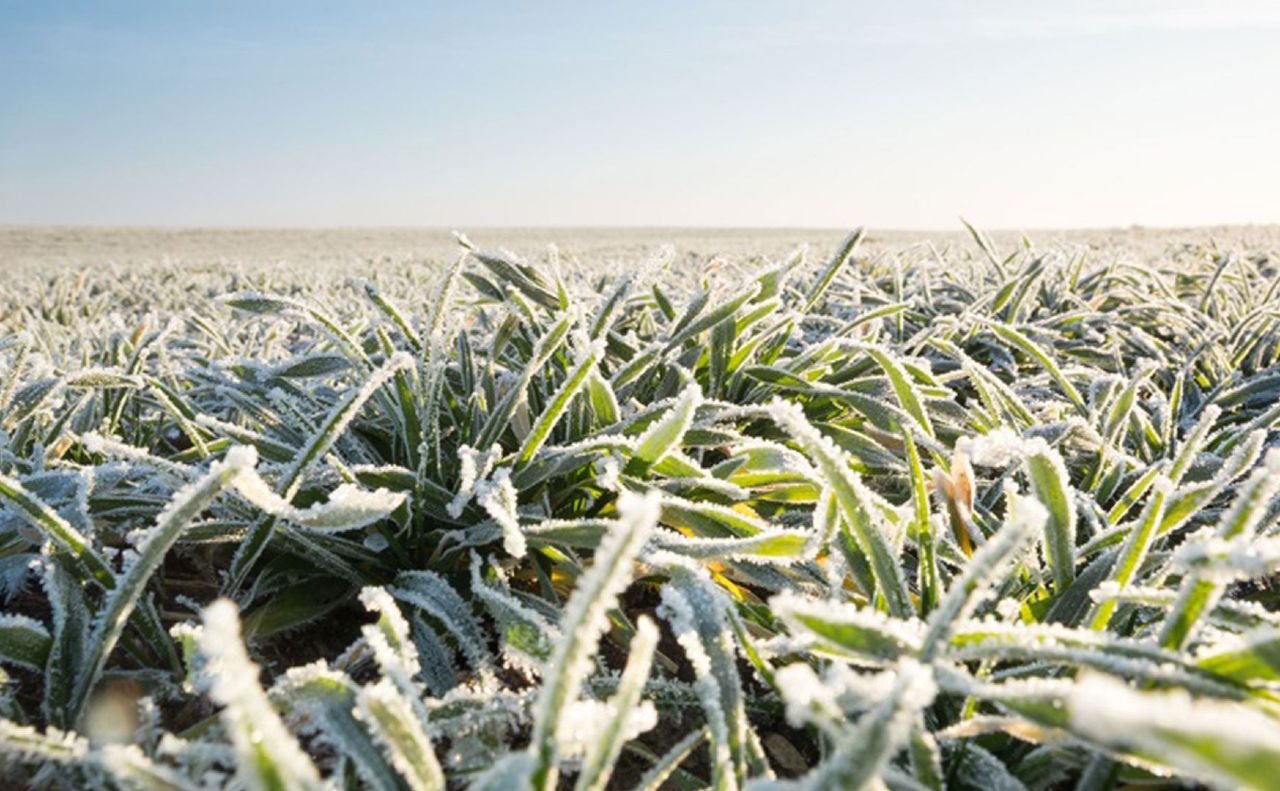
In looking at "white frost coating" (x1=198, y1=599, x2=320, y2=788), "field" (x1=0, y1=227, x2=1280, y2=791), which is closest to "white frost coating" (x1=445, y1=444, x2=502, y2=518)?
"field" (x1=0, y1=227, x2=1280, y2=791)

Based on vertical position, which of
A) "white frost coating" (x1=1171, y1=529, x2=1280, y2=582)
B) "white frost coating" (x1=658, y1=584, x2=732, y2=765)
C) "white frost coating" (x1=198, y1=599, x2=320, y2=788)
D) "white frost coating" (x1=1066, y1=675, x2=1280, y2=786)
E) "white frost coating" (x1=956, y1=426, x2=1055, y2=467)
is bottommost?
"white frost coating" (x1=198, y1=599, x2=320, y2=788)

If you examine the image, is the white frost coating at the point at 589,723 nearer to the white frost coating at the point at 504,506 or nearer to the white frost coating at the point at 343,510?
the white frost coating at the point at 504,506

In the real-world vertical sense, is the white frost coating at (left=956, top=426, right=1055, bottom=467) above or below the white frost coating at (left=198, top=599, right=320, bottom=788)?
above

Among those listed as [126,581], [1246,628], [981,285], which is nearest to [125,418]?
[126,581]

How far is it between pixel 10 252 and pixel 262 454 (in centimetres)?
1399

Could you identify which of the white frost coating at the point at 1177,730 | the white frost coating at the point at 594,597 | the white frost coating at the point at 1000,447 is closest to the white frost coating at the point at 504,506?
the white frost coating at the point at 594,597

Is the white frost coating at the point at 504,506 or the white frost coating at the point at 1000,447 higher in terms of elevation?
the white frost coating at the point at 1000,447

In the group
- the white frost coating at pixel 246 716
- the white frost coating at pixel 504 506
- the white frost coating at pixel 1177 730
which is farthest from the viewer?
the white frost coating at pixel 504 506

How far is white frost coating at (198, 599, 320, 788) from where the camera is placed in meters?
0.50

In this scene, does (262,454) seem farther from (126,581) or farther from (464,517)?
(126,581)

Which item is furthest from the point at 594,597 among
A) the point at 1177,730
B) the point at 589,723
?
the point at 1177,730

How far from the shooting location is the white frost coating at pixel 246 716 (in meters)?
0.50

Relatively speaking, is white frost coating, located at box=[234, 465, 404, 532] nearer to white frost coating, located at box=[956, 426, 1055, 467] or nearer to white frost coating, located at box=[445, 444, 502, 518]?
white frost coating, located at box=[445, 444, 502, 518]

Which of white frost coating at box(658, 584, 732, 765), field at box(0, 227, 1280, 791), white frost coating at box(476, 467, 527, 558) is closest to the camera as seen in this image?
field at box(0, 227, 1280, 791)
